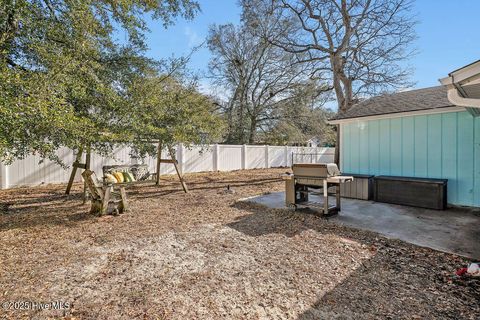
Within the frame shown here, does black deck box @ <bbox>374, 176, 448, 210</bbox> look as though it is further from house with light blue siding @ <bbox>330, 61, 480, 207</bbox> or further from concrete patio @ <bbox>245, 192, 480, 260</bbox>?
house with light blue siding @ <bbox>330, 61, 480, 207</bbox>

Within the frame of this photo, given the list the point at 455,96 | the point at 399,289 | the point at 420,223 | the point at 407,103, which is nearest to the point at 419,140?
the point at 407,103

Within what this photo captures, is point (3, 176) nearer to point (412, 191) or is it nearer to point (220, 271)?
point (220, 271)

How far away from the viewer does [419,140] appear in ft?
19.8

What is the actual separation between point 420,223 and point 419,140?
8.18ft

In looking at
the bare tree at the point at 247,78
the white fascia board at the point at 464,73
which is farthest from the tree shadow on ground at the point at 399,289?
the bare tree at the point at 247,78

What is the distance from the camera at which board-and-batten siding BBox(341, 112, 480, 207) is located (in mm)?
5336

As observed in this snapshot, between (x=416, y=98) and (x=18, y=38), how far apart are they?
9.15 metres

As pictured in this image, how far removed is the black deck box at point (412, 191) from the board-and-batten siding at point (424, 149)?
35cm

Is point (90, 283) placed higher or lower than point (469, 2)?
lower

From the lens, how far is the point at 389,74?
440 inches

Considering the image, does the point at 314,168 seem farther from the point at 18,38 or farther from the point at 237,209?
the point at 18,38

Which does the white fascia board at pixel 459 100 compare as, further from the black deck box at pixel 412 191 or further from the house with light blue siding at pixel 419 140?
the black deck box at pixel 412 191

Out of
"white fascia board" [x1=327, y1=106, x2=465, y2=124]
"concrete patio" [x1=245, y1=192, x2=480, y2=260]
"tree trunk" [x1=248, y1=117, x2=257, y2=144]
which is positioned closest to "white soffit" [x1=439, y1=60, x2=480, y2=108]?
"concrete patio" [x1=245, y1=192, x2=480, y2=260]

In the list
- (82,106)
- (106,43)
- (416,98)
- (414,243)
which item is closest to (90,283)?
(82,106)
